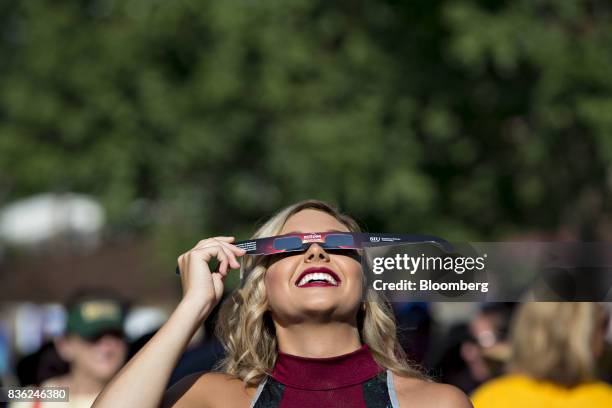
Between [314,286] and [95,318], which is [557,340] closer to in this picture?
[314,286]

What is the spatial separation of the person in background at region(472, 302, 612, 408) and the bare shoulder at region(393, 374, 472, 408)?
0.87m

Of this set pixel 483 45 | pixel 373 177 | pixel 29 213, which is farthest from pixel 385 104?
pixel 29 213

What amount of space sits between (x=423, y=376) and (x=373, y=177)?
414 inches

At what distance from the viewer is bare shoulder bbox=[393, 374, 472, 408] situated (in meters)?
2.81

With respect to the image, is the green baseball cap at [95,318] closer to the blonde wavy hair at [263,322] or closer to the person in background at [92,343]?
the person in background at [92,343]

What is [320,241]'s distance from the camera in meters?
2.93

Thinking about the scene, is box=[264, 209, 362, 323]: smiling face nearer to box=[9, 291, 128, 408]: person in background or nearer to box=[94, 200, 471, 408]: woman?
box=[94, 200, 471, 408]: woman

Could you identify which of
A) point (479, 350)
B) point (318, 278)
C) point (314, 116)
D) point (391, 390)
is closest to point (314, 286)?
point (318, 278)

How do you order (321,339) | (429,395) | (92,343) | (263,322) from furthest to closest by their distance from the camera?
1. (92,343)
2. (263,322)
3. (321,339)
4. (429,395)

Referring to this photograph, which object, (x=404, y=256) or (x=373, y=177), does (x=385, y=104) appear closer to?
(x=373, y=177)

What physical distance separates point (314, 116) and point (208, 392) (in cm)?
1123

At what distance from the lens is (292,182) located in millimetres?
14398

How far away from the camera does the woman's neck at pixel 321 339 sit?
116 inches

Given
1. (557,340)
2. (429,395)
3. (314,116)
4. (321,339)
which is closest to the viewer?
(429,395)
